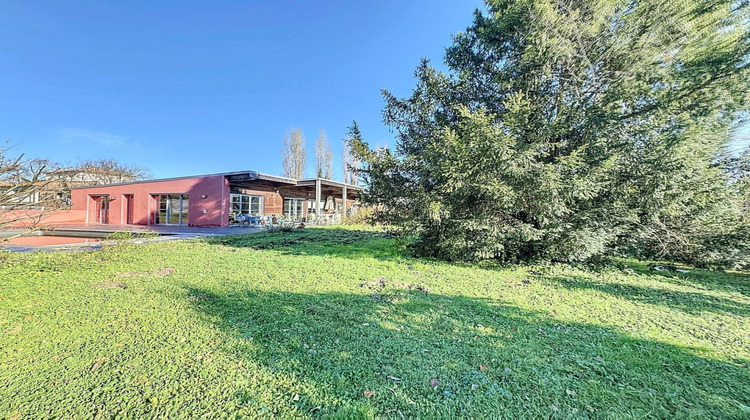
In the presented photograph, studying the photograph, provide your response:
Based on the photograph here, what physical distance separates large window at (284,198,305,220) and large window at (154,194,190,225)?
278 inches

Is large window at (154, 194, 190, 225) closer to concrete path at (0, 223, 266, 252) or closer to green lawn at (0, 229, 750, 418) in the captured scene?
concrete path at (0, 223, 266, 252)

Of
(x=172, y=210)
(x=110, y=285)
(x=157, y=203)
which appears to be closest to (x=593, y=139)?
(x=110, y=285)

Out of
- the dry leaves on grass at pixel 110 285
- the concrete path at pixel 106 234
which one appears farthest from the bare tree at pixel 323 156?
the dry leaves on grass at pixel 110 285

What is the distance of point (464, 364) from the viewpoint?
250cm

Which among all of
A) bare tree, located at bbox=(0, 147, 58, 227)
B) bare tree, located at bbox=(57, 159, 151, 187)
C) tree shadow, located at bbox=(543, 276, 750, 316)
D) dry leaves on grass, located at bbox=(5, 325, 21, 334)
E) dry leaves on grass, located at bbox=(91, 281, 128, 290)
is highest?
bare tree, located at bbox=(57, 159, 151, 187)

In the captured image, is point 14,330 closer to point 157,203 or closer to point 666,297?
point 666,297

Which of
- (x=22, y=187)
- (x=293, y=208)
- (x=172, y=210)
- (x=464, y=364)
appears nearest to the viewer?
(x=464, y=364)

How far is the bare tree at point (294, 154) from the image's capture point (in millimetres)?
34188

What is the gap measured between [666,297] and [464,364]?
4.83m

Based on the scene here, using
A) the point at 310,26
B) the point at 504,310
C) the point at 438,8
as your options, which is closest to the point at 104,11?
the point at 310,26

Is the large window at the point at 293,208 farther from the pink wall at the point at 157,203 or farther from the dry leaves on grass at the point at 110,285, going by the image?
the dry leaves on grass at the point at 110,285

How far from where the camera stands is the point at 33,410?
5.77 ft

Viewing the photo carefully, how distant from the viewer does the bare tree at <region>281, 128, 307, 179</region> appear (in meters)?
34.2

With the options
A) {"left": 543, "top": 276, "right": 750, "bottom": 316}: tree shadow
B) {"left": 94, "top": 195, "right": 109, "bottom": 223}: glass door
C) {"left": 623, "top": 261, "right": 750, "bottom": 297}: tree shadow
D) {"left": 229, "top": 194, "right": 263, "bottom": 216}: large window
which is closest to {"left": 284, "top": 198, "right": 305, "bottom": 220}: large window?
{"left": 229, "top": 194, "right": 263, "bottom": 216}: large window
